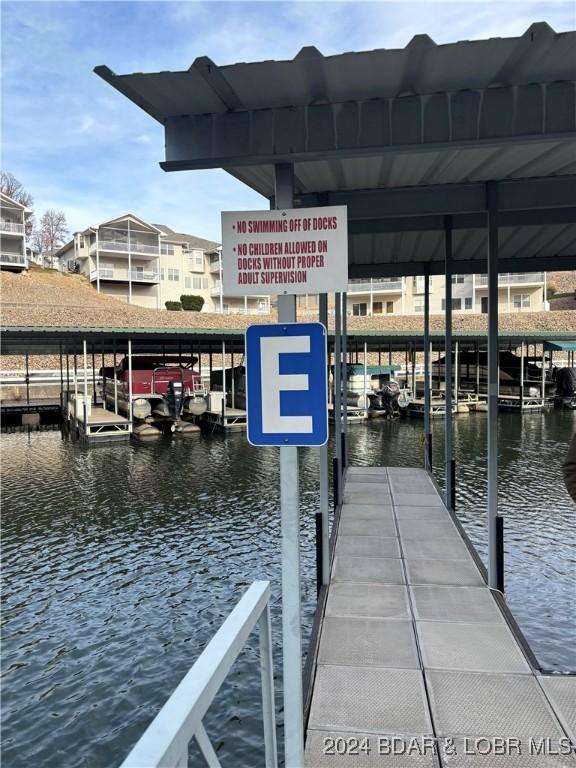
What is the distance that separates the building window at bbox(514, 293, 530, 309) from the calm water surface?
133 ft

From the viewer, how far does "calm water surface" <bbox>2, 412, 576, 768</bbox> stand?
4711 mm

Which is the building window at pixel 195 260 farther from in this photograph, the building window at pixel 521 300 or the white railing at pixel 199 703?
the white railing at pixel 199 703

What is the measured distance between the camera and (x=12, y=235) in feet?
163

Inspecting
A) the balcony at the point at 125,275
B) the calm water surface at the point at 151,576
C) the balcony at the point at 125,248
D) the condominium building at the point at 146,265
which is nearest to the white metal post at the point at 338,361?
the calm water surface at the point at 151,576

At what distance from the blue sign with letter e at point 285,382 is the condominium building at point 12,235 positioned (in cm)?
5284

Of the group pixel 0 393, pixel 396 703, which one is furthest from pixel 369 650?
pixel 0 393

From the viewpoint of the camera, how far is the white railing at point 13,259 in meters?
49.6

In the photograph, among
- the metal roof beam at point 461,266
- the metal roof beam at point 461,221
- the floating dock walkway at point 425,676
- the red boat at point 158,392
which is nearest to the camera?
the floating dock walkway at point 425,676

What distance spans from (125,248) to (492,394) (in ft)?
172

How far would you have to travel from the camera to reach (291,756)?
2.76m

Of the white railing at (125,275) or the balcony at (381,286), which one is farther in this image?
the balcony at (381,286)

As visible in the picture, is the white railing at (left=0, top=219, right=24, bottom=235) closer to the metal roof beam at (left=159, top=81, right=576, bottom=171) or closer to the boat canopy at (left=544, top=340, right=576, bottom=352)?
the boat canopy at (left=544, top=340, right=576, bottom=352)

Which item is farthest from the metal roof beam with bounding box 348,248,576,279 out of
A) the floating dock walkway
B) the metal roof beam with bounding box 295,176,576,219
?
the floating dock walkway

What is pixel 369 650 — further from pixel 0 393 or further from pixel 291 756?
pixel 0 393
